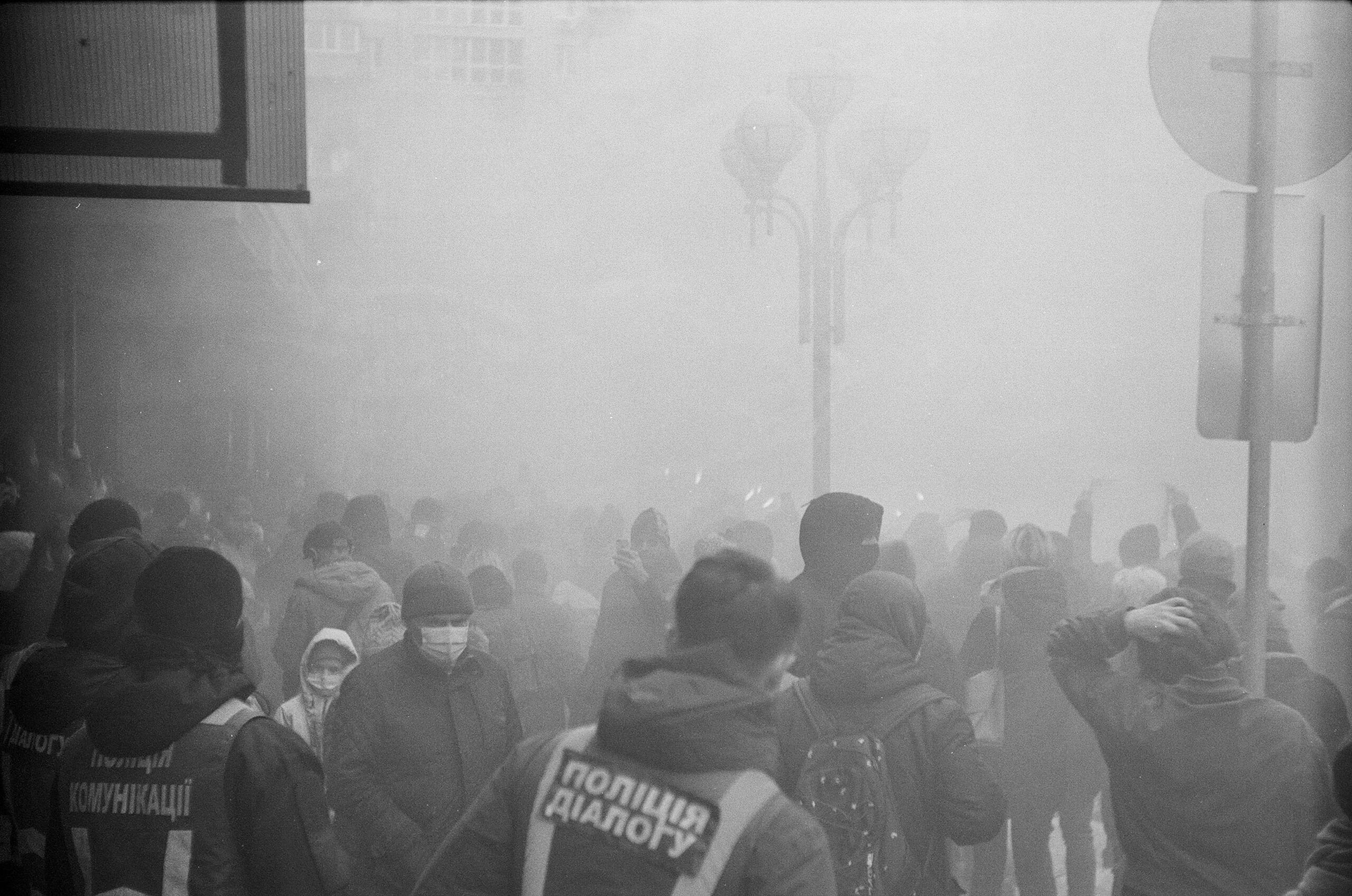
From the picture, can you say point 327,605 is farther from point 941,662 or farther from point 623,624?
point 941,662

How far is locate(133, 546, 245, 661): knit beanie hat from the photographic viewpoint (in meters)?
2.62

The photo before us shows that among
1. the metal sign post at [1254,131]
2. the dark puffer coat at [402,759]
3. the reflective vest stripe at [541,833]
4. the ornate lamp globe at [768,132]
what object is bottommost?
the dark puffer coat at [402,759]

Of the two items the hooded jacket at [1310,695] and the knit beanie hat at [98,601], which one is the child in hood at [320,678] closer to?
the knit beanie hat at [98,601]

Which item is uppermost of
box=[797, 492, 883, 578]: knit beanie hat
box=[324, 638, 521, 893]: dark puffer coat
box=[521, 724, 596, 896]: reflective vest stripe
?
box=[797, 492, 883, 578]: knit beanie hat

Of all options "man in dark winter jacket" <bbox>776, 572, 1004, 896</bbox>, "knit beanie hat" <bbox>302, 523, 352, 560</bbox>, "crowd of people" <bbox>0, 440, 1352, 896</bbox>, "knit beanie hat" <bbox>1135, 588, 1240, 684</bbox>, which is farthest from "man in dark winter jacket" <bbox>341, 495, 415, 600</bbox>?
"knit beanie hat" <bbox>1135, 588, 1240, 684</bbox>

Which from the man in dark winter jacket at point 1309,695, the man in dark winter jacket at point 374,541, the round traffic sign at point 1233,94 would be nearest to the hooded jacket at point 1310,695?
the man in dark winter jacket at point 1309,695

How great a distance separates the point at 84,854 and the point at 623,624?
98.2 inches

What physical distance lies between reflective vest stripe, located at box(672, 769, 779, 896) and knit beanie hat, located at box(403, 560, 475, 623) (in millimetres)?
1789

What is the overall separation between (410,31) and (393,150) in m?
1.34

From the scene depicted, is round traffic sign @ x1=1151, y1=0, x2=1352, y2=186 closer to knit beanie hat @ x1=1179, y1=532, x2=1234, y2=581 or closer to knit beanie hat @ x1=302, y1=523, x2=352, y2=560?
knit beanie hat @ x1=1179, y1=532, x2=1234, y2=581

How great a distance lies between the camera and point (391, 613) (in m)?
4.71

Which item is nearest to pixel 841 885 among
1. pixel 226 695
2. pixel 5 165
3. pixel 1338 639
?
pixel 226 695

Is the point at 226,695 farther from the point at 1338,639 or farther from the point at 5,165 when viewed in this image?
the point at 1338,639

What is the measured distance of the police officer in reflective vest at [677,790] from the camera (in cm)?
194
